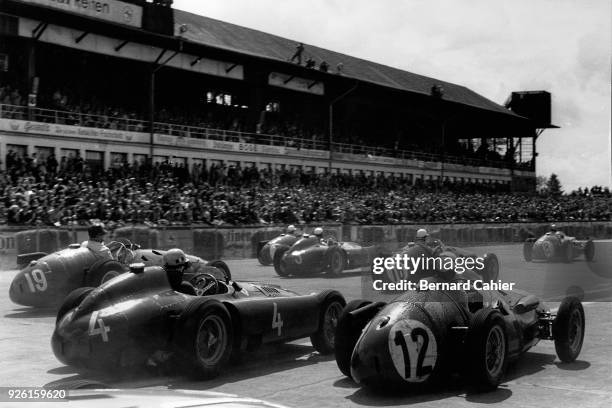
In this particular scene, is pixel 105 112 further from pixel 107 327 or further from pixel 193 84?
pixel 107 327

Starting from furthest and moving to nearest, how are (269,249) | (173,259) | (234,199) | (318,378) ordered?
(234,199) < (269,249) < (173,259) < (318,378)

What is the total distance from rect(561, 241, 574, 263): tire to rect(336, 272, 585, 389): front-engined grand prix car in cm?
1594

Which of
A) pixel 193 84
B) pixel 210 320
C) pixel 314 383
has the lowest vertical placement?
pixel 314 383

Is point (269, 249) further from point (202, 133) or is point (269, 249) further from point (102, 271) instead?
point (202, 133)

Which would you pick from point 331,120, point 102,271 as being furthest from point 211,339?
point 331,120

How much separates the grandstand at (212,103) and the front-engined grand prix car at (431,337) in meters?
22.1

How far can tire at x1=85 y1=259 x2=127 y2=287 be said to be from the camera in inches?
482

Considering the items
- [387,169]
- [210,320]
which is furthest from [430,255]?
[387,169]

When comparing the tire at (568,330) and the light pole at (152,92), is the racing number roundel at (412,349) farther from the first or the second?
the light pole at (152,92)

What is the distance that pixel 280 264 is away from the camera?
786 inches

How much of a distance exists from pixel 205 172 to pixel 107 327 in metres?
27.1

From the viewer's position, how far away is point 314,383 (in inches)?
304

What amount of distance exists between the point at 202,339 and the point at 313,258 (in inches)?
481

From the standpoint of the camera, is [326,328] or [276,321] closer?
[276,321]
